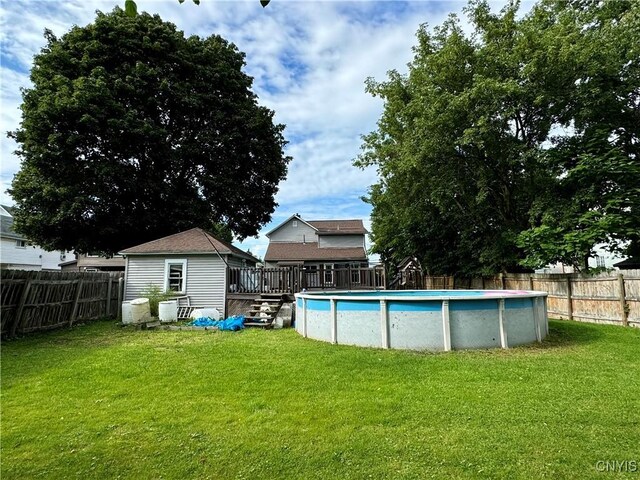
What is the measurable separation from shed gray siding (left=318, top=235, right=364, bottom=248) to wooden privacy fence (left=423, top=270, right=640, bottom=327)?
1413cm

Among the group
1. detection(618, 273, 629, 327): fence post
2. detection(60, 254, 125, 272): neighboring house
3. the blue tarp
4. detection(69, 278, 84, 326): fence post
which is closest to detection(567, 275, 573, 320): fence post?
detection(618, 273, 629, 327): fence post

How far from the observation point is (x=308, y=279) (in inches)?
578

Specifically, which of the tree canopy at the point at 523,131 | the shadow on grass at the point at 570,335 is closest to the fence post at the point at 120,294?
the tree canopy at the point at 523,131

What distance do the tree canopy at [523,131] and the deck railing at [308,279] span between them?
487 cm

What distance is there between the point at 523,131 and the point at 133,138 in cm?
1895

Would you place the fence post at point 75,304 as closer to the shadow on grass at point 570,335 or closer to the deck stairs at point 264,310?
the deck stairs at point 264,310

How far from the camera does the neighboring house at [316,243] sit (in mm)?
26047

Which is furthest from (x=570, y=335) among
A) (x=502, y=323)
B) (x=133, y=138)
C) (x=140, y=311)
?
(x=133, y=138)

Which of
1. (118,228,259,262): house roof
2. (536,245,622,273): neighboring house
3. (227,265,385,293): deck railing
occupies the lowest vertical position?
(227,265,385,293): deck railing

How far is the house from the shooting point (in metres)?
26.0

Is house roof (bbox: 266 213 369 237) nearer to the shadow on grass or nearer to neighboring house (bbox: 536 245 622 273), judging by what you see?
neighboring house (bbox: 536 245 622 273)

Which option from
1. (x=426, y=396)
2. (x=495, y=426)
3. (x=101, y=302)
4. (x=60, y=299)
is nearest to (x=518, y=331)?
(x=426, y=396)

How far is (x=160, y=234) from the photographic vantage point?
21141 millimetres

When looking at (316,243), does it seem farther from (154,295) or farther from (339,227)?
(154,295)
